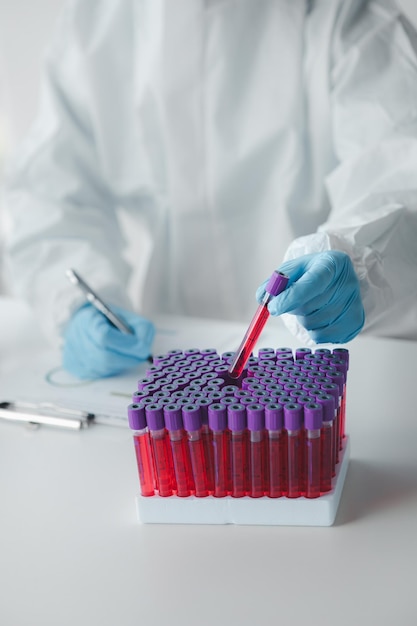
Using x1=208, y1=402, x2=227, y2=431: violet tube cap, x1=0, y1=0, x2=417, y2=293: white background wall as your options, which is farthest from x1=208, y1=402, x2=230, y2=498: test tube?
x1=0, y1=0, x2=417, y2=293: white background wall

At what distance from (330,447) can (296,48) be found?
1.06m

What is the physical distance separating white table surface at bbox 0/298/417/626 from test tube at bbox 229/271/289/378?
0.22 m

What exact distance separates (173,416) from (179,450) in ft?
0.18

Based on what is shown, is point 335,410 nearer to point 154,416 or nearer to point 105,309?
point 154,416

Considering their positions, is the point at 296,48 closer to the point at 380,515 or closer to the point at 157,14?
the point at 157,14

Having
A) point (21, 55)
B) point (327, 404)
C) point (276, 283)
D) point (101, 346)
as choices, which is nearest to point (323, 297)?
point (276, 283)

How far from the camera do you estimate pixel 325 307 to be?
98 cm

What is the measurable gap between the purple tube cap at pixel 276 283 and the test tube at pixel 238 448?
18 cm

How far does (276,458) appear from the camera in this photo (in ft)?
2.70

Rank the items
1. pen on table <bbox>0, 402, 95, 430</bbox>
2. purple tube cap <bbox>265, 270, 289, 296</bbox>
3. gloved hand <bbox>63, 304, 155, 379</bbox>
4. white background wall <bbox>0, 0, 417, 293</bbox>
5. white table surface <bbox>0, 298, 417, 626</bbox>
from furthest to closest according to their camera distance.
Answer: white background wall <bbox>0, 0, 417, 293</bbox>
gloved hand <bbox>63, 304, 155, 379</bbox>
pen on table <bbox>0, 402, 95, 430</bbox>
purple tube cap <bbox>265, 270, 289, 296</bbox>
white table surface <bbox>0, 298, 417, 626</bbox>

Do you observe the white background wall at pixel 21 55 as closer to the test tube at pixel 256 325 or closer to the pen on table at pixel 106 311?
the pen on table at pixel 106 311

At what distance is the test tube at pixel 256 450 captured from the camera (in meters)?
0.80

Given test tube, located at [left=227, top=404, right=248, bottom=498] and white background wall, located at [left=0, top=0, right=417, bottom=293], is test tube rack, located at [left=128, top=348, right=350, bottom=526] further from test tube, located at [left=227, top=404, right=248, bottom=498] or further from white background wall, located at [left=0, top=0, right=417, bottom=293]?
white background wall, located at [left=0, top=0, right=417, bottom=293]

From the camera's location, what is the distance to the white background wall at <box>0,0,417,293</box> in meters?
2.95
